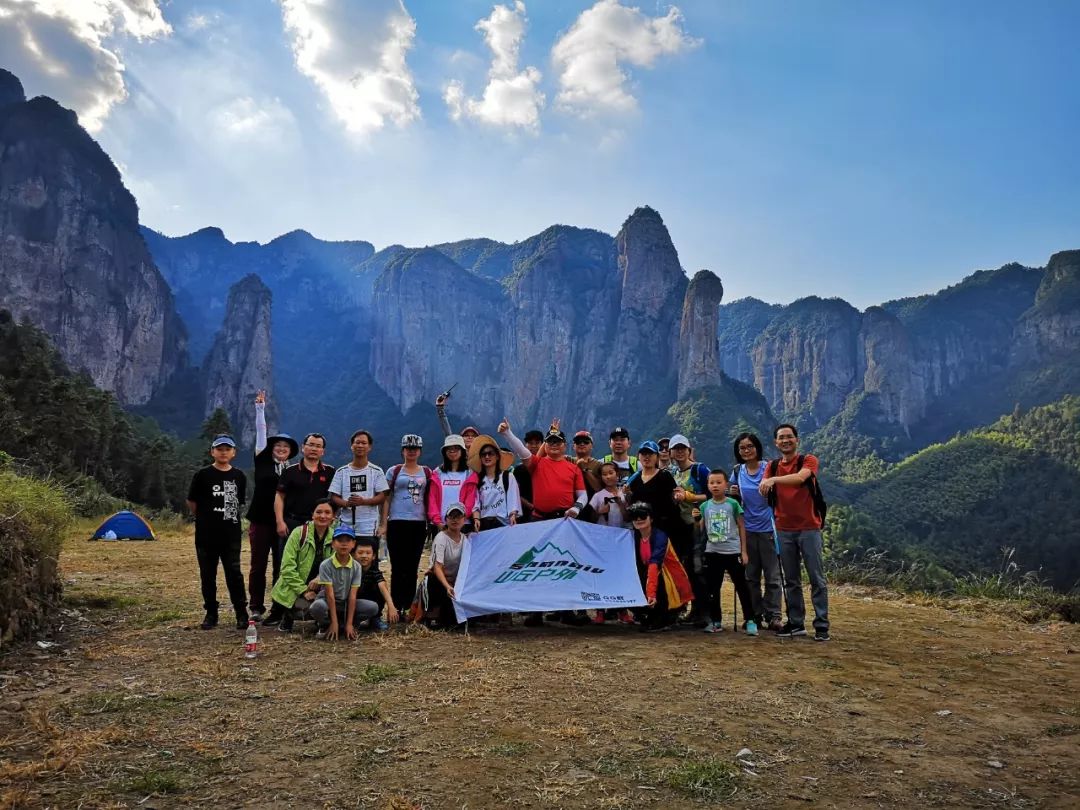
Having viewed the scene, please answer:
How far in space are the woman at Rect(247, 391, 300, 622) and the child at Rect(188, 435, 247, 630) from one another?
0.81 feet

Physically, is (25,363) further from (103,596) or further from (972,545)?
(972,545)

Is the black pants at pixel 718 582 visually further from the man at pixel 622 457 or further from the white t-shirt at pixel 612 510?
the man at pixel 622 457

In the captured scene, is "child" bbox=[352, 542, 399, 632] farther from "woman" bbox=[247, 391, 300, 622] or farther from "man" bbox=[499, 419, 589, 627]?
"man" bbox=[499, 419, 589, 627]

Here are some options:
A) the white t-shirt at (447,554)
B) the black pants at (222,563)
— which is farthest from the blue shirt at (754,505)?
the black pants at (222,563)

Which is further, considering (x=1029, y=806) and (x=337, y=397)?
(x=337, y=397)

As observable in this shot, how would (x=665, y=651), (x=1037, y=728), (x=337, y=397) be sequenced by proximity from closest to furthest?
(x=1037, y=728)
(x=665, y=651)
(x=337, y=397)

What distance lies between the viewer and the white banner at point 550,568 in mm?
6602

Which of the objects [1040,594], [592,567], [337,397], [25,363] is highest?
[337,397]

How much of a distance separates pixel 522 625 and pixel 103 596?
537 centimetres

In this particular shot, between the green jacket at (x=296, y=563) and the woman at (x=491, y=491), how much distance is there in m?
1.62

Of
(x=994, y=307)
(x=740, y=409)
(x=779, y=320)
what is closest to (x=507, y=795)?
(x=740, y=409)

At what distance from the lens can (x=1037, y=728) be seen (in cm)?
387

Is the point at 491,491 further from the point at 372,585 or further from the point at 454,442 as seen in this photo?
the point at 372,585

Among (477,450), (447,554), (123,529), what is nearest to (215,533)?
(447,554)
